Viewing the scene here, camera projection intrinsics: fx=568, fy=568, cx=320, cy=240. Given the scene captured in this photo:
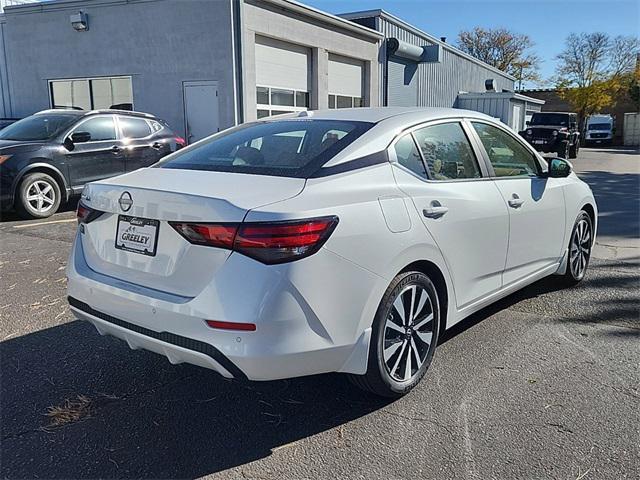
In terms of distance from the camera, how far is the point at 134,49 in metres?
15.4

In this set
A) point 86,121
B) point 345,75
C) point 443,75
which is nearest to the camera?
point 86,121

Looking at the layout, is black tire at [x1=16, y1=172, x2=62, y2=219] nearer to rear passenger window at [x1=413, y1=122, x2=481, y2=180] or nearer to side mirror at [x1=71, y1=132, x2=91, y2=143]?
side mirror at [x1=71, y1=132, x2=91, y2=143]

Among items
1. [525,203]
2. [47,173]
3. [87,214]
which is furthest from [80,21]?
[525,203]

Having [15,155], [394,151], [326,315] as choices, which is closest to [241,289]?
[326,315]

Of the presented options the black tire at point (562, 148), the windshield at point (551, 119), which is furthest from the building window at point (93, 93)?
the windshield at point (551, 119)

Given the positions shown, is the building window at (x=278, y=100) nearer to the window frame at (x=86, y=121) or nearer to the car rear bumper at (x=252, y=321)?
the window frame at (x=86, y=121)

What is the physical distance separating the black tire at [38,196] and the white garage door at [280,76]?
7.76 metres

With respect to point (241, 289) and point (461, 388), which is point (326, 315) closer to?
point (241, 289)

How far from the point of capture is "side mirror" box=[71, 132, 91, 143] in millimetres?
9094

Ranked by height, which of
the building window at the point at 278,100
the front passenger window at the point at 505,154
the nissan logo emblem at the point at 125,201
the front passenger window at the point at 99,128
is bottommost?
the nissan logo emblem at the point at 125,201

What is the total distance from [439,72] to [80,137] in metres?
22.3

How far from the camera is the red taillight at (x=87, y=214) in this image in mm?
3086

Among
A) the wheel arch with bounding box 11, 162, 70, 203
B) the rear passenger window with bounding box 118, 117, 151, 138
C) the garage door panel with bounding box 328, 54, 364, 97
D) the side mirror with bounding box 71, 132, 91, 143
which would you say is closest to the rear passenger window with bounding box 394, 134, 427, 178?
the wheel arch with bounding box 11, 162, 70, 203

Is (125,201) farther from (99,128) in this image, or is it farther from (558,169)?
(99,128)
